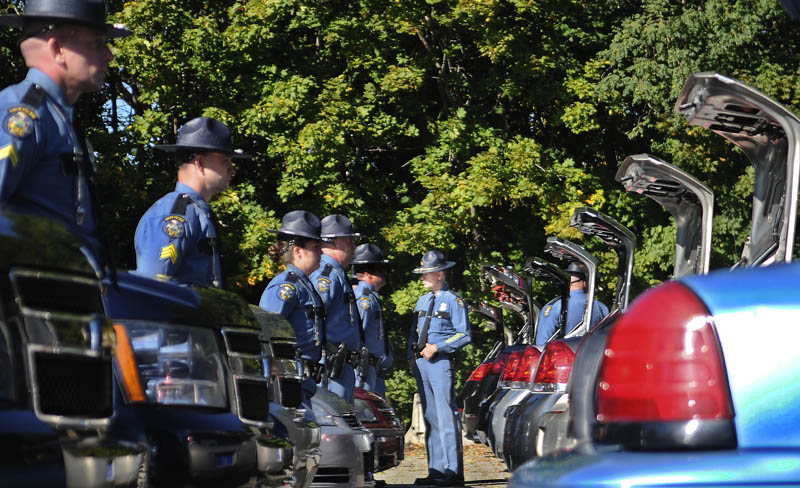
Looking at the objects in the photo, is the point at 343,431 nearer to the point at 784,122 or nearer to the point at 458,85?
the point at 784,122

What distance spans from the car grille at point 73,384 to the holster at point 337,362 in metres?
6.45

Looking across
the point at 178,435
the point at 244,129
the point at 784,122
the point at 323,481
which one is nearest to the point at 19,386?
the point at 178,435

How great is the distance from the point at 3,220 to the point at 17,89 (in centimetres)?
159

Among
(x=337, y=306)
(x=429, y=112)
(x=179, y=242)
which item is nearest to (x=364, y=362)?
(x=337, y=306)

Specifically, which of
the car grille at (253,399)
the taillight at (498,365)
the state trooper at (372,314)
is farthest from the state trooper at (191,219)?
the taillight at (498,365)

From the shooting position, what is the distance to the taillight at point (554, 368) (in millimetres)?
8023

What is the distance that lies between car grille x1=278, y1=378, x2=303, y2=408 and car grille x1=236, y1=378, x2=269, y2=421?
1.03m

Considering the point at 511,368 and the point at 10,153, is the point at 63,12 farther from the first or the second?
the point at 511,368

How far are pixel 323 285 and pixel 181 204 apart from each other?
13.0 ft

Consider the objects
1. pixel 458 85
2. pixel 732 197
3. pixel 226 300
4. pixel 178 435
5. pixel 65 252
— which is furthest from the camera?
pixel 458 85

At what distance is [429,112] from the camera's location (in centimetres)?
2567

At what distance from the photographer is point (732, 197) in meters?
22.7

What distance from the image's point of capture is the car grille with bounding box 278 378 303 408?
6.24 meters

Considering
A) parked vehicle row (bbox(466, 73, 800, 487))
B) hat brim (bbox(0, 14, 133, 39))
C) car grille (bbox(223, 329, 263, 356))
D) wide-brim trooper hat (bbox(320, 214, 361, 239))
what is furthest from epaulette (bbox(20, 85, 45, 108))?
wide-brim trooper hat (bbox(320, 214, 361, 239))
